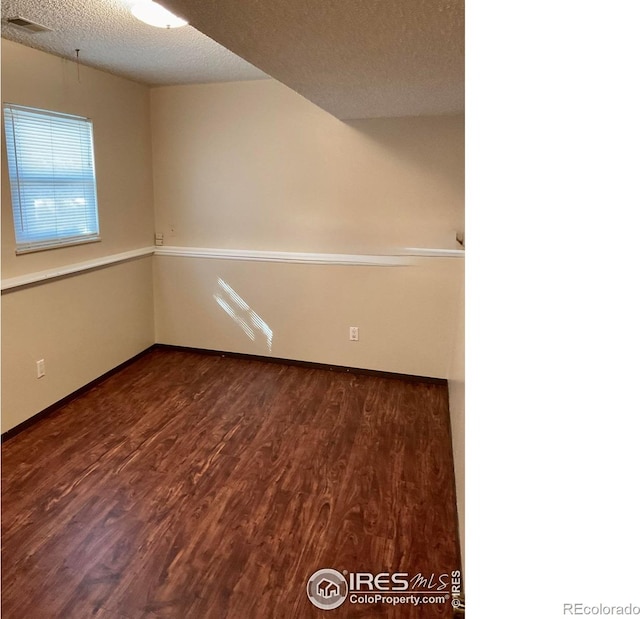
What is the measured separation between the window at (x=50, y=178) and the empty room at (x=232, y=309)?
17 millimetres

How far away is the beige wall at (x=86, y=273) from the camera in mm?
2904

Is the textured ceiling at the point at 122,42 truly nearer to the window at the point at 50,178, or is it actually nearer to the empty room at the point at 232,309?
the empty room at the point at 232,309

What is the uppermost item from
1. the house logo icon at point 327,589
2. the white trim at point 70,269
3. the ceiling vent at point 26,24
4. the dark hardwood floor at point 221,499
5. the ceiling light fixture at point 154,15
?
the ceiling vent at point 26,24

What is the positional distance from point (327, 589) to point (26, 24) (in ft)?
10.1

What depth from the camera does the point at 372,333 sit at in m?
3.88

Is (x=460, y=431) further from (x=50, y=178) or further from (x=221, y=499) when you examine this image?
(x=50, y=178)

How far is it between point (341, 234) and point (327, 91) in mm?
1432

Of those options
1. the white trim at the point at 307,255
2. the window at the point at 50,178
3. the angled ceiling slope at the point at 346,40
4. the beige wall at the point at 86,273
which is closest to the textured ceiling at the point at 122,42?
the beige wall at the point at 86,273

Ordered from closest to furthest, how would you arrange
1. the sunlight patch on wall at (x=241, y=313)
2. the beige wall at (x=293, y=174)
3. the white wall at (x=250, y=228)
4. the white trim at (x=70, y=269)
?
the white trim at (x=70, y=269)
the white wall at (x=250, y=228)
the beige wall at (x=293, y=174)
the sunlight patch on wall at (x=241, y=313)

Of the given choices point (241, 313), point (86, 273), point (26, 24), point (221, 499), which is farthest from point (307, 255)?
point (26, 24)

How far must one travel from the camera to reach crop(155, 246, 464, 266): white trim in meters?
3.62

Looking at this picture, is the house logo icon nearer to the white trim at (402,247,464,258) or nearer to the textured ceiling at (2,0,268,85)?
the white trim at (402,247,464,258)
